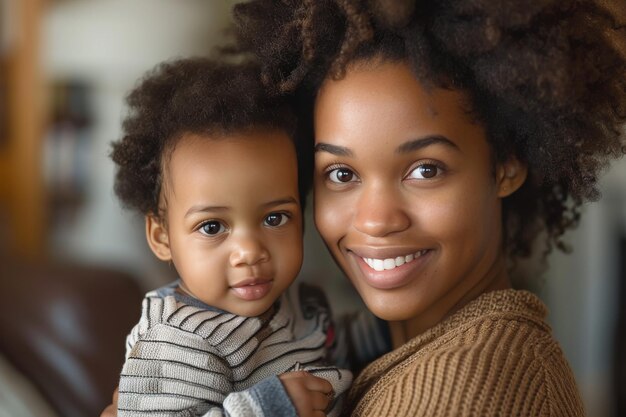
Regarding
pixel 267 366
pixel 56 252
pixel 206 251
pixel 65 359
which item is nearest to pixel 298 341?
pixel 267 366

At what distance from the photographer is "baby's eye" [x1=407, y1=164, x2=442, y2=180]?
107 cm

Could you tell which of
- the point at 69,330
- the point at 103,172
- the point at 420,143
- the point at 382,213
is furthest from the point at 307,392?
the point at 103,172

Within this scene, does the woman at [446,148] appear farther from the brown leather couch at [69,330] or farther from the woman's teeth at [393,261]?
the brown leather couch at [69,330]

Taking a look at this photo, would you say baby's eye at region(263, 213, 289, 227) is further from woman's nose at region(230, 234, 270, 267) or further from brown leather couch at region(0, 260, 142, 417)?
brown leather couch at region(0, 260, 142, 417)

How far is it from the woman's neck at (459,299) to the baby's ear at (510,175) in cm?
13

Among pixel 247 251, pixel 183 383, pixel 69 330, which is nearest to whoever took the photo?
pixel 183 383

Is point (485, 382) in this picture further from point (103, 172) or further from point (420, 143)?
point (103, 172)

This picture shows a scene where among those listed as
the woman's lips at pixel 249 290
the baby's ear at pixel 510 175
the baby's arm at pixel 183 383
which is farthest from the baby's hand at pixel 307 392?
the baby's ear at pixel 510 175

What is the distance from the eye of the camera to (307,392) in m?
1.00

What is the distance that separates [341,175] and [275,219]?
0.40 ft

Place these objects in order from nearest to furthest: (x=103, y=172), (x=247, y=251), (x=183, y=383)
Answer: (x=183, y=383)
(x=247, y=251)
(x=103, y=172)

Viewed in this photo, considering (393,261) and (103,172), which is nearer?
(393,261)

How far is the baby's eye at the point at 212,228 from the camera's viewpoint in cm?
115

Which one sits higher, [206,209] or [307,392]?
[206,209]
